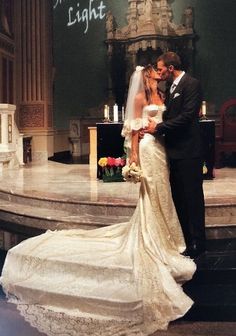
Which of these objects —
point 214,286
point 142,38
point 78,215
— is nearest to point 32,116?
point 142,38

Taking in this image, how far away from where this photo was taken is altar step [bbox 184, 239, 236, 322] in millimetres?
2795

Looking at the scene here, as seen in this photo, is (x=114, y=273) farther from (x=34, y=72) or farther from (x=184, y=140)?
(x=34, y=72)

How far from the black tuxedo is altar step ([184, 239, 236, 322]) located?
0.77 ft

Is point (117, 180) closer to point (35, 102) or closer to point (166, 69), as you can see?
point (166, 69)

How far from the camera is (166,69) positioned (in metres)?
3.50

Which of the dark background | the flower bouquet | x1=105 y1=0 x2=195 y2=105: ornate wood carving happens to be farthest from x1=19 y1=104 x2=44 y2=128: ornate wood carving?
the flower bouquet

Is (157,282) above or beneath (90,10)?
beneath

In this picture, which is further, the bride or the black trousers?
the black trousers

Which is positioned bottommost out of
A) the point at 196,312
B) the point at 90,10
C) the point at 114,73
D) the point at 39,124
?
the point at 196,312

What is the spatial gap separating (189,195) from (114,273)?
842mm

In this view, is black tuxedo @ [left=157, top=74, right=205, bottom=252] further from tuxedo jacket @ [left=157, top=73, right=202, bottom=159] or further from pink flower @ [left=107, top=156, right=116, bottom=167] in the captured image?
pink flower @ [left=107, top=156, right=116, bottom=167]

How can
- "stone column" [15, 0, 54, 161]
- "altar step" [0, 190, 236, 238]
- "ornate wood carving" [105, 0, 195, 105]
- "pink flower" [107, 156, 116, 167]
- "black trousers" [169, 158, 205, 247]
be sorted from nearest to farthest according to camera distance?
"black trousers" [169, 158, 205, 247], "altar step" [0, 190, 236, 238], "pink flower" [107, 156, 116, 167], "stone column" [15, 0, 54, 161], "ornate wood carving" [105, 0, 195, 105]

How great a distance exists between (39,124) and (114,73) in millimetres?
2467

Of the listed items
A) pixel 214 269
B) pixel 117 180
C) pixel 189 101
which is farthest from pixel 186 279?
pixel 117 180
